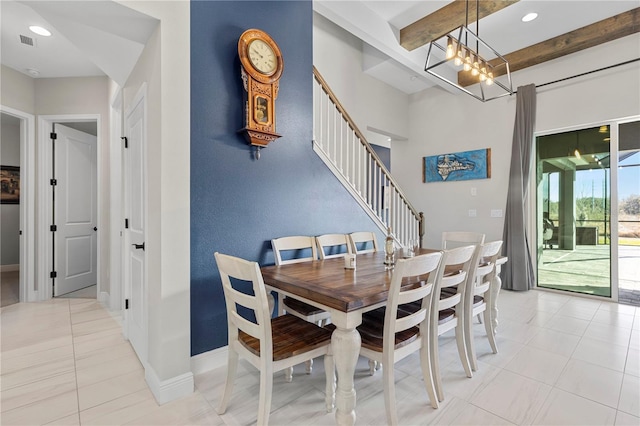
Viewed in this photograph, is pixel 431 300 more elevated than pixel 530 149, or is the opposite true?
pixel 530 149

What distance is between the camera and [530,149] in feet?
14.2

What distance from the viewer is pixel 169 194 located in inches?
75.0

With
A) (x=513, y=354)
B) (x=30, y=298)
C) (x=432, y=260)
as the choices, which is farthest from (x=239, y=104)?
(x=30, y=298)

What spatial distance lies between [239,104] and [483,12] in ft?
9.38

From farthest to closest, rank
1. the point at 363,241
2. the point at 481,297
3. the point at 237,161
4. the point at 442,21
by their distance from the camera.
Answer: the point at 442,21 < the point at 363,241 < the point at 481,297 < the point at 237,161

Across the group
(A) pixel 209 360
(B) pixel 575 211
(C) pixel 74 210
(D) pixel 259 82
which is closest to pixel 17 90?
(C) pixel 74 210

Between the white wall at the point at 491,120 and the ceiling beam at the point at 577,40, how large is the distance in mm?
158

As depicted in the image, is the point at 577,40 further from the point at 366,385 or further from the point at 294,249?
the point at 366,385

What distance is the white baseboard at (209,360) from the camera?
6.99ft

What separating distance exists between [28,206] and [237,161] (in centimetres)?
334

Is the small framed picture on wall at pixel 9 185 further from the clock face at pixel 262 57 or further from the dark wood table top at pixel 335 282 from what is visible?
the dark wood table top at pixel 335 282

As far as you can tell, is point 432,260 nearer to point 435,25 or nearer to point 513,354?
point 513,354

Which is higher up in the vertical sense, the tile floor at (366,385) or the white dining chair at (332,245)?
A: the white dining chair at (332,245)

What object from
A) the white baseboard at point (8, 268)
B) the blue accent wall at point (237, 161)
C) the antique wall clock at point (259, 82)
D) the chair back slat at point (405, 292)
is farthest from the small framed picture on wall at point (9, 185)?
the chair back slat at point (405, 292)
